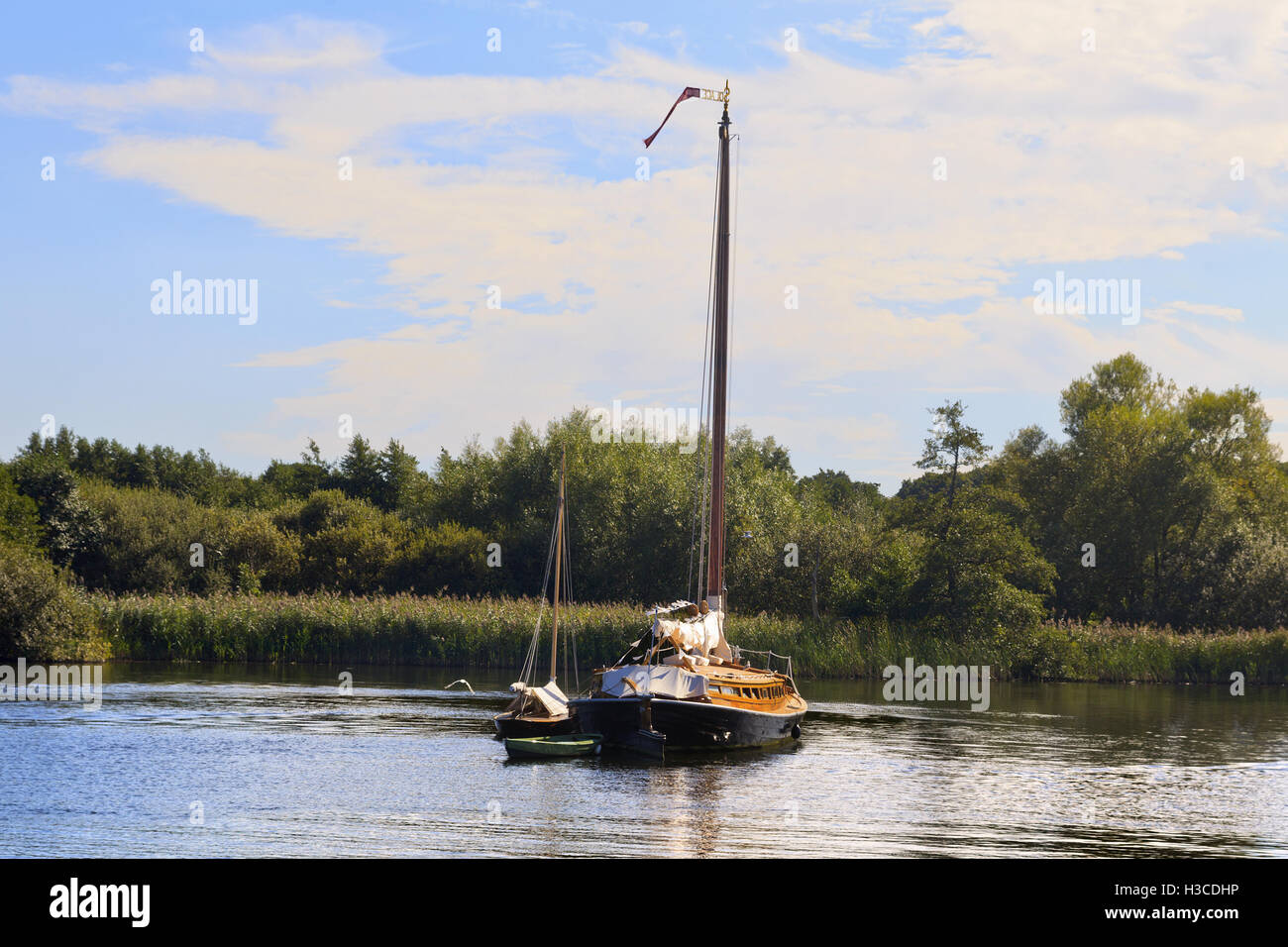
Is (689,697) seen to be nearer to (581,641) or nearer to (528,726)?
(528,726)

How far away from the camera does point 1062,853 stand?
20844 millimetres

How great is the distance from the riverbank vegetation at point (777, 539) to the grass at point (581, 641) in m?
0.24

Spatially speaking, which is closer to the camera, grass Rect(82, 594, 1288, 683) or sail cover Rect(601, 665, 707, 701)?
sail cover Rect(601, 665, 707, 701)

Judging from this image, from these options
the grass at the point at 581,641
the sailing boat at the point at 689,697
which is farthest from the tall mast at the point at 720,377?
the grass at the point at 581,641

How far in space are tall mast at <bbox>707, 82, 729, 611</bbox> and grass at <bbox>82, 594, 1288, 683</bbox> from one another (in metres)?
15.2

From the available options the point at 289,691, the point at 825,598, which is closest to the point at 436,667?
the point at 289,691

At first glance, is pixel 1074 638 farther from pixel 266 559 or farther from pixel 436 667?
pixel 266 559

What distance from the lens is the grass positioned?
183ft

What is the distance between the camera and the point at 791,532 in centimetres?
6831

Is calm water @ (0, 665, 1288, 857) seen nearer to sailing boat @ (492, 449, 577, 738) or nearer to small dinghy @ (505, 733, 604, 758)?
small dinghy @ (505, 733, 604, 758)

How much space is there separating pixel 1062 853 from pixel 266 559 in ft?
207

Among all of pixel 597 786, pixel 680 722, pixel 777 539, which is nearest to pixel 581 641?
pixel 777 539

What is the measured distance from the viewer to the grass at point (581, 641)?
183 feet

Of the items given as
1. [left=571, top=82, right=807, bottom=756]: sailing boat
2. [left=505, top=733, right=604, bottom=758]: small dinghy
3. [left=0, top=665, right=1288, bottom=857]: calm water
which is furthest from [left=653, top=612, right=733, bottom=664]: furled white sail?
[left=0, top=665, right=1288, bottom=857]: calm water
